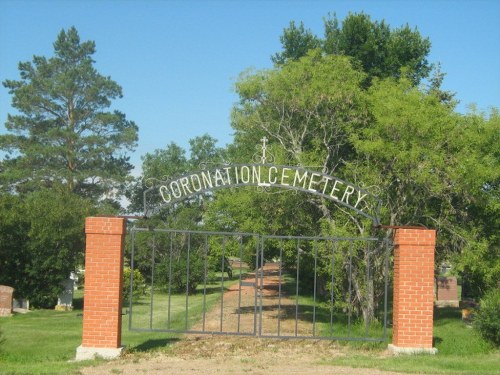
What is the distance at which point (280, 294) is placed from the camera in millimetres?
13547

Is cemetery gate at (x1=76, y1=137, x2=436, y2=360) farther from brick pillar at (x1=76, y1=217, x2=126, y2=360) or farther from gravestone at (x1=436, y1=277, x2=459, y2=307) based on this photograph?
gravestone at (x1=436, y1=277, x2=459, y2=307)

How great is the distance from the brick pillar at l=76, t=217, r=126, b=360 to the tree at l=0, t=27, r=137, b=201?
3065 centimetres

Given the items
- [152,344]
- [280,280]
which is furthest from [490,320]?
[152,344]

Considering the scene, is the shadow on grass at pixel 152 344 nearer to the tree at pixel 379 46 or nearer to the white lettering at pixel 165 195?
the white lettering at pixel 165 195

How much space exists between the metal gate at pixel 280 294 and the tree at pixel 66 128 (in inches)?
542

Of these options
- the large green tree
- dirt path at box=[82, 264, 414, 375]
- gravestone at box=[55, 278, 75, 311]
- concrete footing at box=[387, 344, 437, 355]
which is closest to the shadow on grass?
dirt path at box=[82, 264, 414, 375]

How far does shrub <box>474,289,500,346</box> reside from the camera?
38.6ft

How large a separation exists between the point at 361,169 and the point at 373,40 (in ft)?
27.1

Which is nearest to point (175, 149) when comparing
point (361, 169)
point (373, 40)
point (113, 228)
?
point (373, 40)

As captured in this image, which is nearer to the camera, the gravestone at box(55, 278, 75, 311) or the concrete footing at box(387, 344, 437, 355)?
the concrete footing at box(387, 344, 437, 355)

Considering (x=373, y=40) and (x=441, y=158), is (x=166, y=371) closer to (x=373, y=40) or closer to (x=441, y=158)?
(x=441, y=158)

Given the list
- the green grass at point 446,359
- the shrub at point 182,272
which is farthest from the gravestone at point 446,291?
the green grass at point 446,359

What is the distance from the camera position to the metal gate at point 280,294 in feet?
39.1

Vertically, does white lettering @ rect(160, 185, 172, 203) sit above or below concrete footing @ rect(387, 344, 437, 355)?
above
